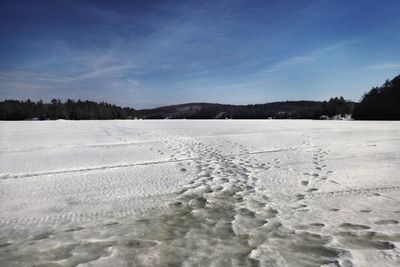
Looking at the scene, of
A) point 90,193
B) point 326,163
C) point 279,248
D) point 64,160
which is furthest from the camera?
point 64,160

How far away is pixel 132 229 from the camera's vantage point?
532 centimetres

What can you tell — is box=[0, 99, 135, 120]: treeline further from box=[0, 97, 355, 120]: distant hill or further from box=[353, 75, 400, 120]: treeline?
box=[353, 75, 400, 120]: treeline

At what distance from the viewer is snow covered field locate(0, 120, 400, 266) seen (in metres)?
4.28

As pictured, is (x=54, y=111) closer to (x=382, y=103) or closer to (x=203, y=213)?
(x=382, y=103)

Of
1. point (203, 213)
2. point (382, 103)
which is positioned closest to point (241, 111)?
point (382, 103)

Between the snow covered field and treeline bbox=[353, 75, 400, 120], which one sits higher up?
treeline bbox=[353, 75, 400, 120]

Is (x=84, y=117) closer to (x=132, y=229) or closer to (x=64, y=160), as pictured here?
(x=64, y=160)

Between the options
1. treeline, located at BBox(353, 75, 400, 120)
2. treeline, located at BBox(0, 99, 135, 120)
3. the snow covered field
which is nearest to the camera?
the snow covered field

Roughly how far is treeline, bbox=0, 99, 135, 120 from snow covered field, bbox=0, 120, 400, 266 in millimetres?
111096

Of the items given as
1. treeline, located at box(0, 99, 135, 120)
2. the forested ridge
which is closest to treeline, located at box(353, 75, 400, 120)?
the forested ridge

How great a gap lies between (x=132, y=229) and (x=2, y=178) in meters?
5.73

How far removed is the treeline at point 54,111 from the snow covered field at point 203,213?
11110 cm

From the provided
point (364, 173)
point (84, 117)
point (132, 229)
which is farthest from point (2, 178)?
point (84, 117)

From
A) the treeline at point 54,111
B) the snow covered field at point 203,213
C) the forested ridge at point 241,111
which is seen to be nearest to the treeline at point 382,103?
the forested ridge at point 241,111
